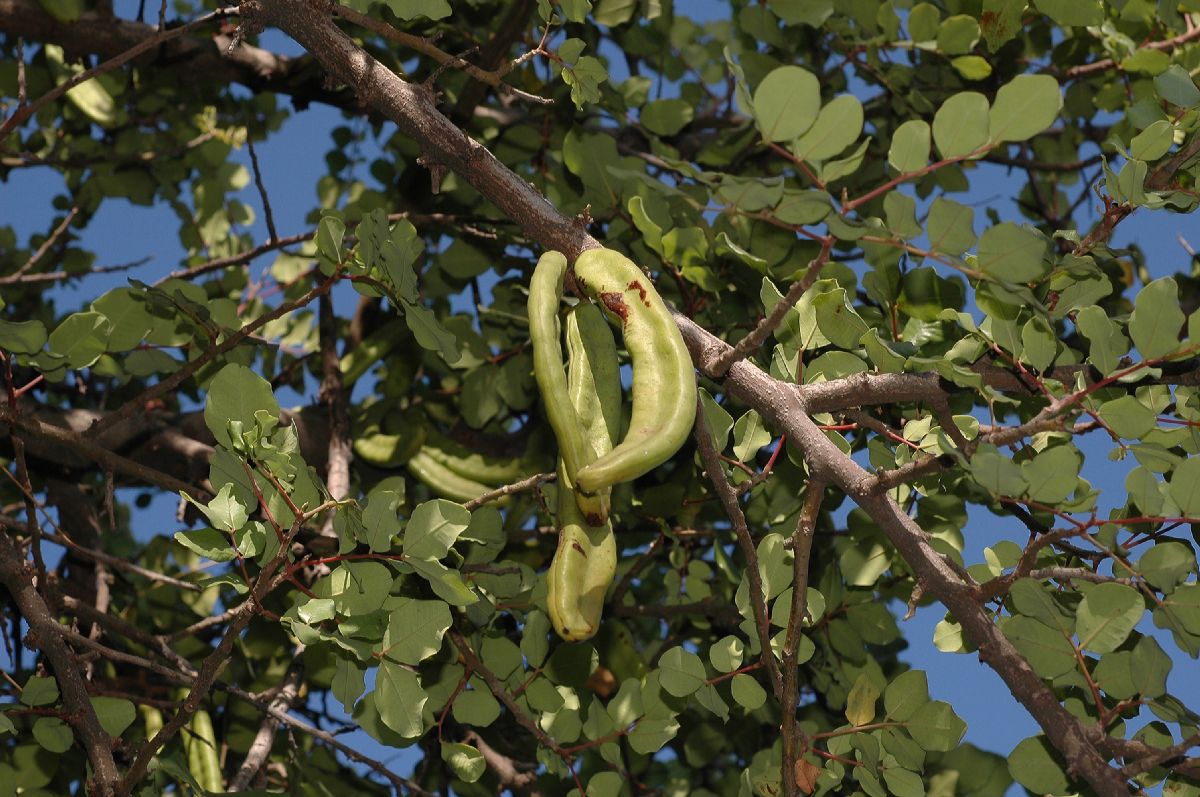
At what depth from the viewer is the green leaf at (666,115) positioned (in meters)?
2.17

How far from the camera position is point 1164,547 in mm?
1255

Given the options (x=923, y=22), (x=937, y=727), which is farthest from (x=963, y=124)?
(x=923, y=22)

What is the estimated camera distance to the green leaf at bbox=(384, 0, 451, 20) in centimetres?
141

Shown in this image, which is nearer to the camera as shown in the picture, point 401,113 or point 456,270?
point 401,113

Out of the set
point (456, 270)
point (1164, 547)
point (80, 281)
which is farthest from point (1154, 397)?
point (80, 281)

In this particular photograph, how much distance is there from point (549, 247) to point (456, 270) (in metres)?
0.78

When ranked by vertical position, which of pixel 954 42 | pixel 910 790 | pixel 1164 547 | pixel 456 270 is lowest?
pixel 910 790

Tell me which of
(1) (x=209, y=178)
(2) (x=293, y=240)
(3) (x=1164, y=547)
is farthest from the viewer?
(1) (x=209, y=178)

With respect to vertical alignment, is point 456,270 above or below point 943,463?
above

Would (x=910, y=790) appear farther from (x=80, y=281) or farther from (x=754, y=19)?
(x=80, y=281)

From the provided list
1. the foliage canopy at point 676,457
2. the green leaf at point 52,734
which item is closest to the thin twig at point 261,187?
the foliage canopy at point 676,457

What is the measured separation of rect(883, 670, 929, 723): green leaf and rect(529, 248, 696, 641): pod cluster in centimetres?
43

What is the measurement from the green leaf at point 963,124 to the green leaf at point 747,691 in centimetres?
69

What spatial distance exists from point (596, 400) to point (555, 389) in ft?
0.39
